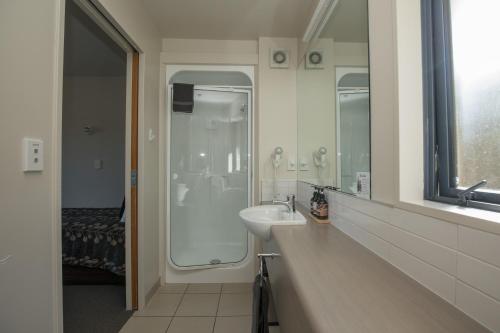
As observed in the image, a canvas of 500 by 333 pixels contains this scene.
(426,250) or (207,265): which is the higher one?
(426,250)

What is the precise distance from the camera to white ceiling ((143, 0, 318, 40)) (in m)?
1.91

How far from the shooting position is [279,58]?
2338 mm

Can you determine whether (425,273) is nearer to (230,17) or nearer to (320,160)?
(320,160)

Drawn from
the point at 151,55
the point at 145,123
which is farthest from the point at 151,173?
the point at 151,55

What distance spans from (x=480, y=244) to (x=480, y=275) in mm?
75

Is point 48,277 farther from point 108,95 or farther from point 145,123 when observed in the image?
point 108,95

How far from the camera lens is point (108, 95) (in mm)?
3475

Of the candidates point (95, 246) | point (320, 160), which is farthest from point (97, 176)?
point (320, 160)

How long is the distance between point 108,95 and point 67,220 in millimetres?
1894

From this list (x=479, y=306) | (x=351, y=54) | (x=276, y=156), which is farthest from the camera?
(x=276, y=156)

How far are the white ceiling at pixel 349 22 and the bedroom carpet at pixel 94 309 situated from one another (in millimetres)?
2521

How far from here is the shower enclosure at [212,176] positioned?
8.12 ft

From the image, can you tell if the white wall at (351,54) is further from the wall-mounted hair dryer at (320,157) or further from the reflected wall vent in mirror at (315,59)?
the wall-mounted hair dryer at (320,157)

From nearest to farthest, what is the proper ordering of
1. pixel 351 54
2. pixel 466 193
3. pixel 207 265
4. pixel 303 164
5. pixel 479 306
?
pixel 479 306, pixel 466 193, pixel 351 54, pixel 303 164, pixel 207 265
